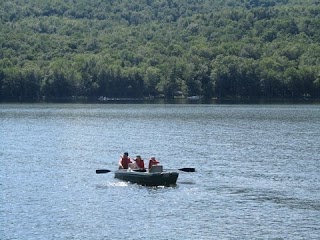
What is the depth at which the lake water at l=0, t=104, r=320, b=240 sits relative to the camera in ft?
148

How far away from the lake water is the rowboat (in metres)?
0.64

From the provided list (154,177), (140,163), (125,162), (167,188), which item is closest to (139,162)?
(140,163)

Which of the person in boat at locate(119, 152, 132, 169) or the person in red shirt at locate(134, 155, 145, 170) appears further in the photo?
the person in boat at locate(119, 152, 132, 169)

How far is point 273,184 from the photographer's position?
58594mm

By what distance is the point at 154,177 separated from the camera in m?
57.6

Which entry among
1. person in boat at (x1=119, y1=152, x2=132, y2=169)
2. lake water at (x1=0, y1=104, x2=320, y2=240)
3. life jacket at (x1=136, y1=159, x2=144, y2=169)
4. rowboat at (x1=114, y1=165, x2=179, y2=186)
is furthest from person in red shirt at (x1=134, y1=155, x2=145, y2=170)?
lake water at (x1=0, y1=104, x2=320, y2=240)

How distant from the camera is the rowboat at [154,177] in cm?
5750

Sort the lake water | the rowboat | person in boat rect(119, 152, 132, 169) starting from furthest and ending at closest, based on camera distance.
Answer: person in boat rect(119, 152, 132, 169)
the rowboat
the lake water

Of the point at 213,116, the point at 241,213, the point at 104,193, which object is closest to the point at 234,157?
the point at 104,193

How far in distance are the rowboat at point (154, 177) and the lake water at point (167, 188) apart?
64 cm

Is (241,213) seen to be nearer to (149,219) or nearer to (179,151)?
(149,219)

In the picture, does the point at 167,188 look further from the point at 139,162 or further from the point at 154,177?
the point at 139,162

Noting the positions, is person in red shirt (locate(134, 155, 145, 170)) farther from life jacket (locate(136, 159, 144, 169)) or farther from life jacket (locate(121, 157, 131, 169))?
life jacket (locate(121, 157, 131, 169))

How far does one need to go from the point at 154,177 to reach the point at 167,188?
44.4 inches
